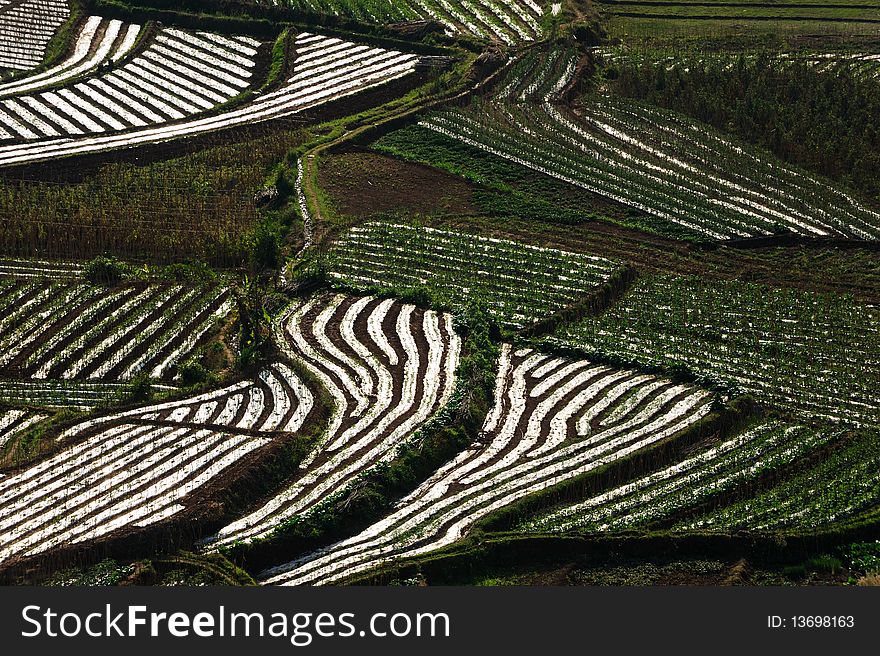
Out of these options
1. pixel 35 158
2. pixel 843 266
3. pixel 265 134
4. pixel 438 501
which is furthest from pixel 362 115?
pixel 438 501

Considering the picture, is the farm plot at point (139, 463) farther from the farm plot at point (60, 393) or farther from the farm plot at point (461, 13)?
the farm plot at point (461, 13)

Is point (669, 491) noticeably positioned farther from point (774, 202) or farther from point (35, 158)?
point (35, 158)

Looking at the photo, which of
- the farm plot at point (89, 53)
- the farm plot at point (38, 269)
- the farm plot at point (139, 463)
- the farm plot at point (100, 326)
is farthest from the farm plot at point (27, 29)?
the farm plot at point (139, 463)

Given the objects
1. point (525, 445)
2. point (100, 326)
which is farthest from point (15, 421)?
point (525, 445)

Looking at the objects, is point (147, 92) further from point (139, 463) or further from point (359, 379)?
point (139, 463)

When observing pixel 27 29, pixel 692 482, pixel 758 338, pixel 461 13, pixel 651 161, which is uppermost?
pixel 461 13
